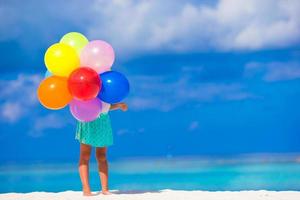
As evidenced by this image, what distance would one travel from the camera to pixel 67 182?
795 cm

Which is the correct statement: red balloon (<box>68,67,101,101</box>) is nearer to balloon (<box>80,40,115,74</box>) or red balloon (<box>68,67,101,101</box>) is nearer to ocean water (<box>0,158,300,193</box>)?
balloon (<box>80,40,115,74</box>)

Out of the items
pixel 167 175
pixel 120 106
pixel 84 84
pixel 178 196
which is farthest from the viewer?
pixel 167 175

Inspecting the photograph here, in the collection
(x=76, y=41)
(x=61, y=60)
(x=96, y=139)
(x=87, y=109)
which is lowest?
(x=96, y=139)

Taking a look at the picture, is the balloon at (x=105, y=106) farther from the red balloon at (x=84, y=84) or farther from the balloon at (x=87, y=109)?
the red balloon at (x=84, y=84)

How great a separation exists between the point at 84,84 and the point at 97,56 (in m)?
0.26

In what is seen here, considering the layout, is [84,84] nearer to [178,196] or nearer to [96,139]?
[96,139]

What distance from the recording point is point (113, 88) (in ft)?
14.9

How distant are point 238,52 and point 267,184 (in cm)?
148

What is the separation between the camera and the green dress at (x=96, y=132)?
15.5 ft

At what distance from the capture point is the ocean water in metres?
7.70

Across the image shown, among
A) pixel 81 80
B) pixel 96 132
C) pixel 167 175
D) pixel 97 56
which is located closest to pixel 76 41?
pixel 97 56

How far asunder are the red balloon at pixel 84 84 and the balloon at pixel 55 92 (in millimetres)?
50

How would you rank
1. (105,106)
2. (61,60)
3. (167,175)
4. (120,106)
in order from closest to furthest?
1. (61,60)
2. (105,106)
3. (120,106)
4. (167,175)

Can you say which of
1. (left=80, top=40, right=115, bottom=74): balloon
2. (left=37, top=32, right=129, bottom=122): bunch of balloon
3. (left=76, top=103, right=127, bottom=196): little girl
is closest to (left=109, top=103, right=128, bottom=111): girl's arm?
(left=76, top=103, right=127, bottom=196): little girl
